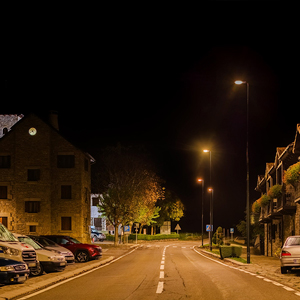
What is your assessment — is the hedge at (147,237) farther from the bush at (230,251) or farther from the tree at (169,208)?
the bush at (230,251)

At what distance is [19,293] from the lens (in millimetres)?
13000

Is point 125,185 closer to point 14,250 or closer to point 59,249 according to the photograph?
point 59,249

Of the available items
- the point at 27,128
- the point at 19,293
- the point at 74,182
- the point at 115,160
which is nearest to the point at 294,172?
the point at 19,293

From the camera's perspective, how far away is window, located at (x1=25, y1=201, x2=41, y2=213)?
162ft

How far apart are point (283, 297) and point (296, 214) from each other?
2195 centimetres

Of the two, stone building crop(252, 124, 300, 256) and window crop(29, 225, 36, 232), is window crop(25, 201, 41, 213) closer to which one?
window crop(29, 225, 36, 232)

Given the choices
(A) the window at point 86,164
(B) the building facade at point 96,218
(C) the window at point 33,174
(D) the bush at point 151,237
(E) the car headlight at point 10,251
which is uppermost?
(A) the window at point 86,164

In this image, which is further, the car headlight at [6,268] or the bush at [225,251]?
the bush at [225,251]

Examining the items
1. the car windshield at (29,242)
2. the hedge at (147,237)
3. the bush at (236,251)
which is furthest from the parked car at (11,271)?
the hedge at (147,237)

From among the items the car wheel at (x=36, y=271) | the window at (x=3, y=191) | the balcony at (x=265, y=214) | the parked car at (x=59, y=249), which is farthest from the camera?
the window at (x=3, y=191)

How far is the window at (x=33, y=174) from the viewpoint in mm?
50000

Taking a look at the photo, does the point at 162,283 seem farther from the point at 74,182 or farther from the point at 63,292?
the point at 74,182

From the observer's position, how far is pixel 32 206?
49625mm

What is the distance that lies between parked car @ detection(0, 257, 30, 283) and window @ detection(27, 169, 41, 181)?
1414 inches
